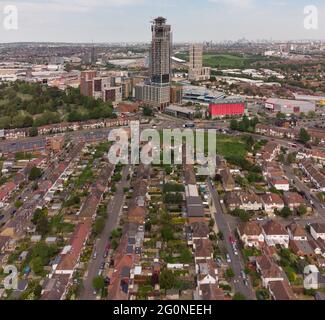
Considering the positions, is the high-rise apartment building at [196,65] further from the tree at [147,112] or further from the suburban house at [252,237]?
the suburban house at [252,237]

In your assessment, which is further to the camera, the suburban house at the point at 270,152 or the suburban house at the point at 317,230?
the suburban house at the point at 270,152

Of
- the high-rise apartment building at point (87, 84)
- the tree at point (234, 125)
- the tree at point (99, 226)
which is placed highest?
the high-rise apartment building at point (87, 84)

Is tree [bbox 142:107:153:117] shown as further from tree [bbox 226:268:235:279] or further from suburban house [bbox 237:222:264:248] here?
tree [bbox 226:268:235:279]

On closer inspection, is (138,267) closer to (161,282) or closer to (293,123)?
(161,282)

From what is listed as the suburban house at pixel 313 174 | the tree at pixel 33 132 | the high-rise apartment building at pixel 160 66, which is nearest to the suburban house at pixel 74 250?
the suburban house at pixel 313 174

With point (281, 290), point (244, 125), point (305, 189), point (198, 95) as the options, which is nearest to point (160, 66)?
point (198, 95)

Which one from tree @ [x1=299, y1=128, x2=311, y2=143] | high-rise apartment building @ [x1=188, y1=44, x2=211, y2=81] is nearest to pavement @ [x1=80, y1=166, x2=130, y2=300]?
tree @ [x1=299, y1=128, x2=311, y2=143]
